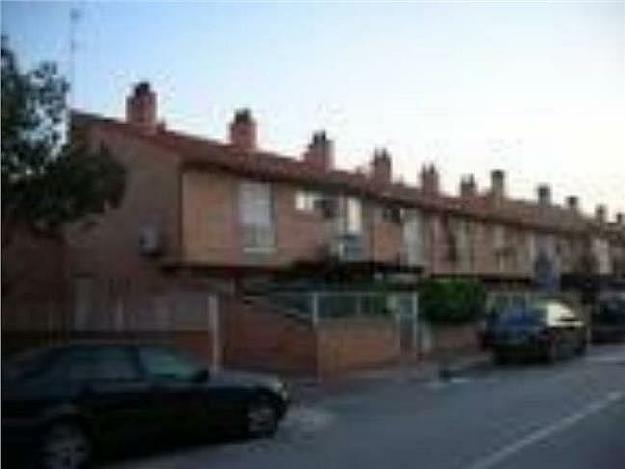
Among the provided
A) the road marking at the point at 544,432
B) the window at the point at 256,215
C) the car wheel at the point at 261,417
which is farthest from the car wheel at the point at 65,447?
the window at the point at 256,215

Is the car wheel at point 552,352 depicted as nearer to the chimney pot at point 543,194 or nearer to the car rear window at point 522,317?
the car rear window at point 522,317

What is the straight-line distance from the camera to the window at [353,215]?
46125 millimetres

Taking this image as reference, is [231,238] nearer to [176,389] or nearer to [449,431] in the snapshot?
[449,431]

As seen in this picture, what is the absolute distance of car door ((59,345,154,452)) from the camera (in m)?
17.8

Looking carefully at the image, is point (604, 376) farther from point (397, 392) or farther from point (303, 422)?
point (303, 422)

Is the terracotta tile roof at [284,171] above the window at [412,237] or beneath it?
above

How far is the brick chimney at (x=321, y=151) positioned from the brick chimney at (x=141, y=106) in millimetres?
9986

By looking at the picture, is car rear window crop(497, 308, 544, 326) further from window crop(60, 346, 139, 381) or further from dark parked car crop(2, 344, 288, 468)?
window crop(60, 346, 139, 381)

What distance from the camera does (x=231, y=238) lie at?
39.7 meters

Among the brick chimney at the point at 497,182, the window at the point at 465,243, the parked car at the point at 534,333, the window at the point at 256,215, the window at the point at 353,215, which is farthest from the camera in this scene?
the brick chimney at the point at 497,182

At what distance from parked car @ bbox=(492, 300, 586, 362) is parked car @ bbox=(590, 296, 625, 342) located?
10.3 metres

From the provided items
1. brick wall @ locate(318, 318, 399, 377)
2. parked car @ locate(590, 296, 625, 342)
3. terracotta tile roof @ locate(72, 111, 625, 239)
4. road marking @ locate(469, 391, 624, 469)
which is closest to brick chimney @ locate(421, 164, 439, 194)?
terracotta tile roof @ locate(72, 111, 625, 239)

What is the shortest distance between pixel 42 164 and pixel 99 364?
9284 millimetres

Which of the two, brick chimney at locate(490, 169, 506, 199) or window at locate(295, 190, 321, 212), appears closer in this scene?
window at locate(295, 190, 321, 212)
